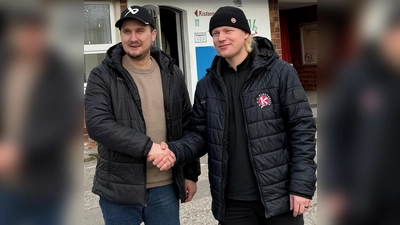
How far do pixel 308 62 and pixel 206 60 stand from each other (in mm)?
5004

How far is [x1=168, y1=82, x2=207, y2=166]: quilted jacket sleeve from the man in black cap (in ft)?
0.27

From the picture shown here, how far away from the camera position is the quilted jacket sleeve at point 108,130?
2.02m

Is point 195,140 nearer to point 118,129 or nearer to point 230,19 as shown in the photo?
point 118,129

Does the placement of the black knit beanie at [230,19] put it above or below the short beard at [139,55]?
above

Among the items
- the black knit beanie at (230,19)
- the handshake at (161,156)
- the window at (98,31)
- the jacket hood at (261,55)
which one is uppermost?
the window at (98,31)

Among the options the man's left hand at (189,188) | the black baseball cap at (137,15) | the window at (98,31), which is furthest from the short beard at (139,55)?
the window at (98,31)

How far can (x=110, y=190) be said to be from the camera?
2156mm

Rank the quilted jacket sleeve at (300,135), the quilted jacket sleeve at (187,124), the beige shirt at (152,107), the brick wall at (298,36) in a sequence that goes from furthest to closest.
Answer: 1. the brick wall at (298,36)
2. the quilted jacket sleeve at (187,124)
3. the beige shirt at (152,107)
4. the quilted jacket sleeve at (300,135)

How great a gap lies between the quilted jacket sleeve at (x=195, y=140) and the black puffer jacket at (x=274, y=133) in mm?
63

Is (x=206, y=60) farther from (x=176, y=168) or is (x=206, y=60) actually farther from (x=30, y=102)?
(x=30, y=102)

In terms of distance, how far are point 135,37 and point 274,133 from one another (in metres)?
0.91

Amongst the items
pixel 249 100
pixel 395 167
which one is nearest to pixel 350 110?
pixel 395 167

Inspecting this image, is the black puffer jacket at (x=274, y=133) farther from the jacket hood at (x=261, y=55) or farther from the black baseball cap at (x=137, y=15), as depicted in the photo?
the black baseball cap at (x=137, y=15)

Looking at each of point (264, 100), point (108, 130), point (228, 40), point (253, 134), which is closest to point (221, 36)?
point (228, 40)
